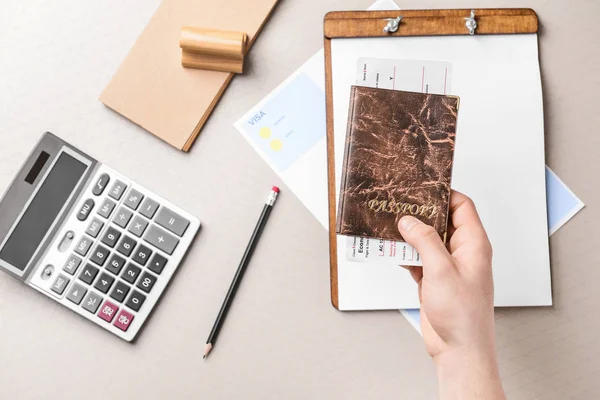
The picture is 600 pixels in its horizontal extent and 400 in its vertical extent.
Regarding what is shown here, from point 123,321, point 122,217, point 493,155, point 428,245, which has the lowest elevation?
point 123,321

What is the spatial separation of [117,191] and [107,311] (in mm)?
134

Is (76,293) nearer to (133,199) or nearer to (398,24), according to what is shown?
(133,199)

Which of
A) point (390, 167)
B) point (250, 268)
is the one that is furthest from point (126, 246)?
point (390, 167)

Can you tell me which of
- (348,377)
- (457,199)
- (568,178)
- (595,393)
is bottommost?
(348,377)

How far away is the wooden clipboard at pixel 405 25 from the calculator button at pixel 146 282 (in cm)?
20

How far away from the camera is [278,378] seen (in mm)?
586

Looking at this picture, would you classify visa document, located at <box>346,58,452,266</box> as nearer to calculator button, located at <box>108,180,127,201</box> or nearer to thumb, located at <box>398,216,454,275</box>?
thumb, located at <box>398,216,454,275</box>

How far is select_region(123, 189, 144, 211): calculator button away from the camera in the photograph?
1.90 feet

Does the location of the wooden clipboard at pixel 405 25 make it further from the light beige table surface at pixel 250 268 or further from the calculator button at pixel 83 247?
the calculator button at pixel 83 247

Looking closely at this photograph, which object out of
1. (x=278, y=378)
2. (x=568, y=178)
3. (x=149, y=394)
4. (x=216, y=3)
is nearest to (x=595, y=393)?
(x=568, y=178)

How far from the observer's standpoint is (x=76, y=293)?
1.86 ft

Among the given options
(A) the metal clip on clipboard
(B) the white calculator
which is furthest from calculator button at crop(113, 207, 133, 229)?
(A) the metal clip on clipboard

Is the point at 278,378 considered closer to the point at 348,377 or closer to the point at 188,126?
the point at 348,377

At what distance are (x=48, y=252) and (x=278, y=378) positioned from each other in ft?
0.97
